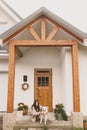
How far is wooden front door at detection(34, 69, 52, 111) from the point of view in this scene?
1012cm

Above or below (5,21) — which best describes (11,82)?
below

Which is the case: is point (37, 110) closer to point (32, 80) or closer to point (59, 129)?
point (59, 129)

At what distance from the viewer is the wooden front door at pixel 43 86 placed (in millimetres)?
10117

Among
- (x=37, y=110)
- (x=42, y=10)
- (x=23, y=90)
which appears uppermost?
(x=42, y=10)

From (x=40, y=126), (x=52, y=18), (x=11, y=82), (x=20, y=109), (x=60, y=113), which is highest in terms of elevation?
(x=52, y=18)

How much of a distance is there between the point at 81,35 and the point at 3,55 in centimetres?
441

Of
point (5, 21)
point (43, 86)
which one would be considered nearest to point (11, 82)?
point (43, 86)

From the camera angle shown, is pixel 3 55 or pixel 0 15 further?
pixel 0 15

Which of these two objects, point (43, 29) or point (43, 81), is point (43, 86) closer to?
point (43, 81)

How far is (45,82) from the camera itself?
10.3 meters

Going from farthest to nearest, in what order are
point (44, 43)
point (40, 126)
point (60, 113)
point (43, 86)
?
point (43, 86) < point (60, 113) < point (44, 43) < point (40, 126)

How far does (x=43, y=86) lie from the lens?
33.7 ft

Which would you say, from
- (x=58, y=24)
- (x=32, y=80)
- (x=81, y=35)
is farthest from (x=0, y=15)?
(x=81, y=35)

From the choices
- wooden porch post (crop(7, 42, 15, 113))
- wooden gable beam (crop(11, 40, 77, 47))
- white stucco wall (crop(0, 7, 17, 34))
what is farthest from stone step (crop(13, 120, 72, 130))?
white stucco wall (crop(0, 7, 17, 34))
